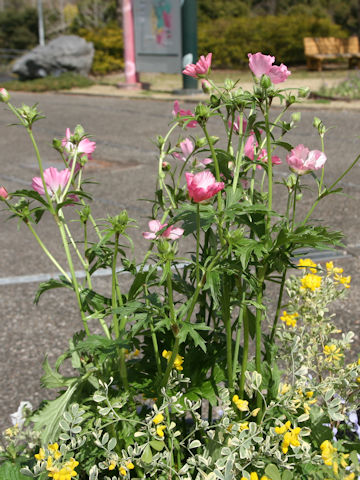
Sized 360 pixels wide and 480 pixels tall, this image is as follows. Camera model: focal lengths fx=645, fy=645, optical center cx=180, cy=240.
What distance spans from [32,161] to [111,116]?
4590mm

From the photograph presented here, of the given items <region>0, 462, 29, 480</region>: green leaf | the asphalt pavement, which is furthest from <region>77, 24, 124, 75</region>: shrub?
<region>0, 462, 29, 480</region>: green leaf

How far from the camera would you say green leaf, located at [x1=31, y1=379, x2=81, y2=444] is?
1.65 metres

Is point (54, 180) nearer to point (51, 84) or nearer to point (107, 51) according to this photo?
point (51, 84)

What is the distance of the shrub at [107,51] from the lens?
2592 centimetres

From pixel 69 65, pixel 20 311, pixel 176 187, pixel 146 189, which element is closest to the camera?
pixel 176 187

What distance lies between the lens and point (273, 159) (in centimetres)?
174

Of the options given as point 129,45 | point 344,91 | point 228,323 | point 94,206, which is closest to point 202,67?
point 228,323

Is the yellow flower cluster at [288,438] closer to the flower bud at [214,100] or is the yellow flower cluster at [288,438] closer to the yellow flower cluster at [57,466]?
the yellow flower cluster at [57,466]

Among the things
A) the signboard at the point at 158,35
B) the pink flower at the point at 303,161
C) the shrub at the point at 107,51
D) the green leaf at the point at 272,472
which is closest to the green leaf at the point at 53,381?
the green leaf at the point at 272,472

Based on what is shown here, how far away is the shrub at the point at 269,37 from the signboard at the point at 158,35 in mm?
7459

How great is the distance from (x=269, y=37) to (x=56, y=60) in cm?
911

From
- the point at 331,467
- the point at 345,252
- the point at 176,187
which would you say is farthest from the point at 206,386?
the point at 345,252

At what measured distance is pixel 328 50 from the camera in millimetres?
23828

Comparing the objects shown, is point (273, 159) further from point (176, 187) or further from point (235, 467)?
point (235, 467)
